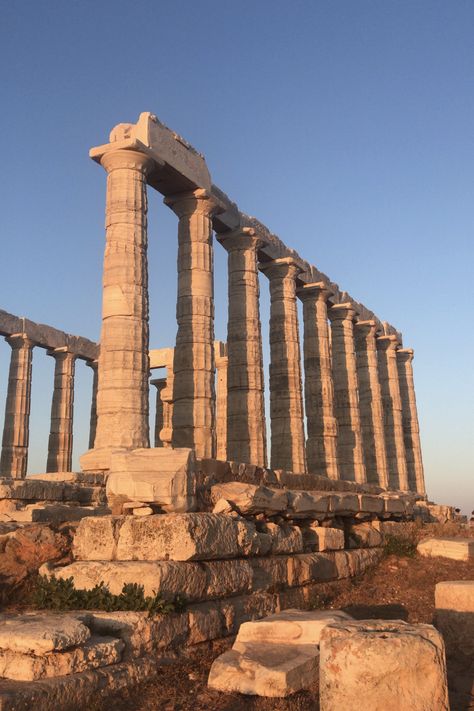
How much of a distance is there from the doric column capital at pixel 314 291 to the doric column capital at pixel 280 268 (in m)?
1.92

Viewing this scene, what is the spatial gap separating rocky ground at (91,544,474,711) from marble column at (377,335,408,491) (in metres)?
23.2

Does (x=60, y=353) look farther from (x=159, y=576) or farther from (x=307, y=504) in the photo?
(x=159, y=576)

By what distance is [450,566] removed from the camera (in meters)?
Answer: 11.9

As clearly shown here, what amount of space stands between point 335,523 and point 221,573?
507 centimetres

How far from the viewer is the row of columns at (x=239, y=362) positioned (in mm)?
16656

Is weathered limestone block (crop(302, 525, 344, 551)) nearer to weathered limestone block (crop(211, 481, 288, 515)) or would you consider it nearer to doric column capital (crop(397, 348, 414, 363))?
weathered limestone block (crop(211, 481, 288, 515))

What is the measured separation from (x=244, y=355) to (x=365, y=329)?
12771 mm

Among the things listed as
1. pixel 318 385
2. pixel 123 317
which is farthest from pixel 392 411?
pixel 123 317

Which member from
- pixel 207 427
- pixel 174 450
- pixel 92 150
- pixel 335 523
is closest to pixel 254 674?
pixel 174 450

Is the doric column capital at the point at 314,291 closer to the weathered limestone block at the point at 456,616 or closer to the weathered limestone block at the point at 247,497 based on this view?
the weathered limestone block at the point at 247,497

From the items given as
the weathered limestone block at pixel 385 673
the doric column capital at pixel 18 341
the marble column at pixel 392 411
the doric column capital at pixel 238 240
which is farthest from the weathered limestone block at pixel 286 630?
the marble column at pixel 392 411

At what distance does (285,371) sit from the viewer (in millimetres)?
24141

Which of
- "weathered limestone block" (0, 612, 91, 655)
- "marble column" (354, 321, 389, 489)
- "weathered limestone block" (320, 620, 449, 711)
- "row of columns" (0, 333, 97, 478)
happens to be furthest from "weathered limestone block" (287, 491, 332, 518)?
"marble column" (354, 321, 389, 489)

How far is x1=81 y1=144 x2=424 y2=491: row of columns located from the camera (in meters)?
16.7
